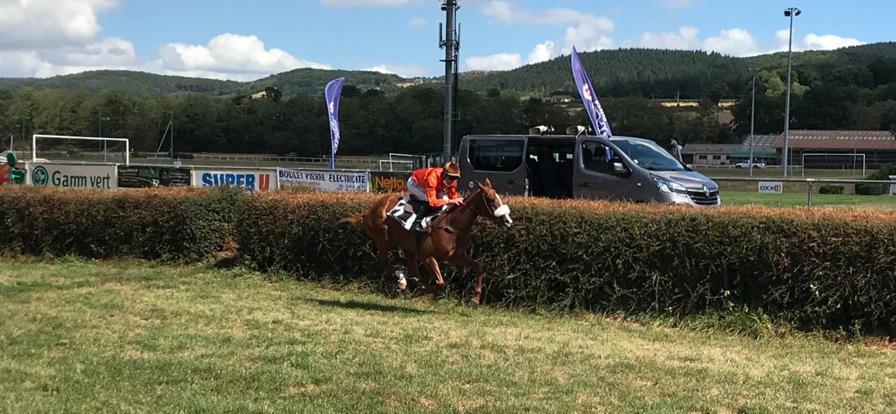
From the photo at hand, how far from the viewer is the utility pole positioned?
2064 cm

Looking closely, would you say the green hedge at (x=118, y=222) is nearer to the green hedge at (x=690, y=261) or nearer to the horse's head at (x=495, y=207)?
the green hedge at (x=690, y=261)

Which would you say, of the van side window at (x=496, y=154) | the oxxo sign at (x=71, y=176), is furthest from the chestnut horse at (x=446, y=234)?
the oxxo sign at (x=71, y=176)

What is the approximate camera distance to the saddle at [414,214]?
820cm

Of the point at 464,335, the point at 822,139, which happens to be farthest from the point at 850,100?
the point at 464,335

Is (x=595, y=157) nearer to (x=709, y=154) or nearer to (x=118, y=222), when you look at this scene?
(x=118, y=222)

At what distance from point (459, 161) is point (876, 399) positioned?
11245mm

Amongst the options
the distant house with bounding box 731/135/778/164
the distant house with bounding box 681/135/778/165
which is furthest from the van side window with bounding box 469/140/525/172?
the distant house with bounding box 681/135/778/165

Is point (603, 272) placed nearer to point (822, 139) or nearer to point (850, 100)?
point (822, 139)

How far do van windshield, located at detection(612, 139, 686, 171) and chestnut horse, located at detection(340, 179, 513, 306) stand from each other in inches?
243

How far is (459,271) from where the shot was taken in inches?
354

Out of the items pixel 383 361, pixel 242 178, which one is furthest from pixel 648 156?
pixel 242 178

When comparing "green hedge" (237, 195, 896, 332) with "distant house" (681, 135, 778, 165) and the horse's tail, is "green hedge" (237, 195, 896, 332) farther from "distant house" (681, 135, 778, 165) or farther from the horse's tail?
"distant house" (681, 135, 778, 165)

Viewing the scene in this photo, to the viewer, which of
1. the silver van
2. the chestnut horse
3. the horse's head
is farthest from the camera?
the silver van

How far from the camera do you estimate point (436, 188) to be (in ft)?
27.3
